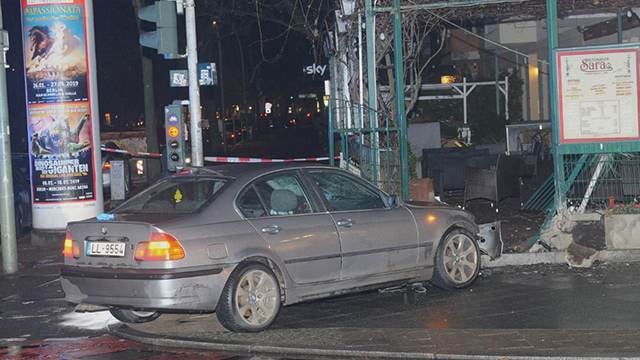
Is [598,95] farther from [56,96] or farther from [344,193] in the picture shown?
[56,96]

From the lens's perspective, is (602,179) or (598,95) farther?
(602,179)

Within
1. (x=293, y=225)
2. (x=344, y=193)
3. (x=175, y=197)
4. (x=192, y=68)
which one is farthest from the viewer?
(x=192, y=68)

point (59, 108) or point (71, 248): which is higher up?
point (59, 108)

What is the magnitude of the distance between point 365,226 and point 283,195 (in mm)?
982

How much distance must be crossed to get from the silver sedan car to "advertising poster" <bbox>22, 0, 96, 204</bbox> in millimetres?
6467

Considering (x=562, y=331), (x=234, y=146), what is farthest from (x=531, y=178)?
(x=234, y=146)

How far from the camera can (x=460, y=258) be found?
33.2 ft

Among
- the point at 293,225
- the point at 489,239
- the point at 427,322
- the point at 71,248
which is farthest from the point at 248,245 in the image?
the point at 489,239

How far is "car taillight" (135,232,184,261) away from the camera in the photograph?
7.85 meters

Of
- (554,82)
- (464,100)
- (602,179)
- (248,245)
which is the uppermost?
(464,100)

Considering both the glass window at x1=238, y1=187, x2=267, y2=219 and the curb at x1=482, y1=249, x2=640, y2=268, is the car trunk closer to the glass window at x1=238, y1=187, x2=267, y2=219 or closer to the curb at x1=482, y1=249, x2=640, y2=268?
the glass window at x1=238, y1=187, x2=267, y2=219

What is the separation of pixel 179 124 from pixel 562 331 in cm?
645

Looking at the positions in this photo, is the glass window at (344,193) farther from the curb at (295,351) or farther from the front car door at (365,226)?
the curb at (295,351)

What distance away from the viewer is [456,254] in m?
10.1
